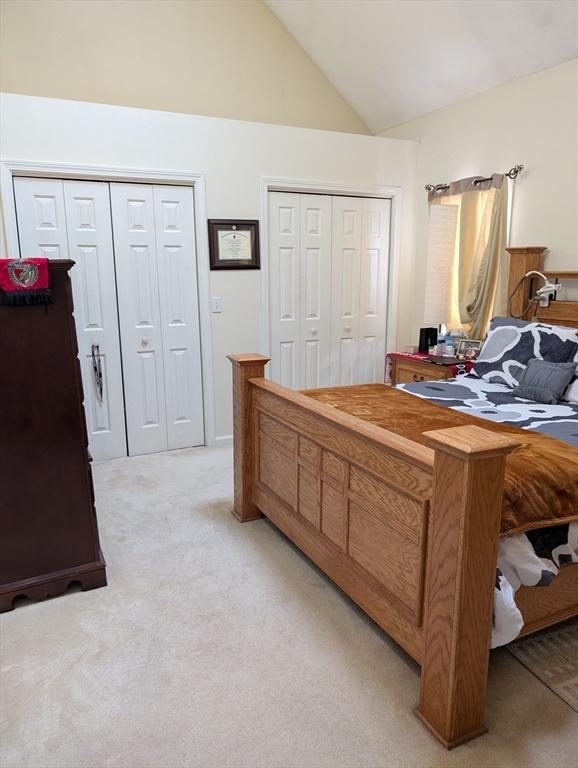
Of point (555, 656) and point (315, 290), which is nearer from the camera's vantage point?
point (555, 656)

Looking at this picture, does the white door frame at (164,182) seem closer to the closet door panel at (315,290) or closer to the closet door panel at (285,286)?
the closet door panel at (285,286)

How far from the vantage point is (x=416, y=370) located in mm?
4023

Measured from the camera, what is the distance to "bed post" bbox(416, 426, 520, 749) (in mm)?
1390

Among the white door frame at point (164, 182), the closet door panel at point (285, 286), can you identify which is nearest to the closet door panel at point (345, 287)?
the closet door panel at point (285, 286)

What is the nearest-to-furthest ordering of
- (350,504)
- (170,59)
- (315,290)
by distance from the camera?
(350,504), (170,59), (315,290)

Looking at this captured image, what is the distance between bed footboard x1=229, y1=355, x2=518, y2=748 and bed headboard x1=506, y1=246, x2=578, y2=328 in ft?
6.26

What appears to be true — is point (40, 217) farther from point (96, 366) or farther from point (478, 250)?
point (478, 250)

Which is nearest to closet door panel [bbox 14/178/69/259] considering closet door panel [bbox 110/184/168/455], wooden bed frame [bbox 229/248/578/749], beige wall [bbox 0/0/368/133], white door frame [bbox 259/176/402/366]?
closet door panel [bbox 110/184/168/455]

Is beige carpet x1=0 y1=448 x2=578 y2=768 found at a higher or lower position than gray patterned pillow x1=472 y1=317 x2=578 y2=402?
lower

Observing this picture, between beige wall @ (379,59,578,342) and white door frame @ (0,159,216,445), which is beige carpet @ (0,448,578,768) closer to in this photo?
white door frame @ (0,159,216,445)

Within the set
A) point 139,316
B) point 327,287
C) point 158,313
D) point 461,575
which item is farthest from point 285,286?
point 461,575

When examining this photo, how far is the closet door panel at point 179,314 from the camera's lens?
12.6 feet

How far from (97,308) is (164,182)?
978 millimetres

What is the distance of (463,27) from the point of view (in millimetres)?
3387
